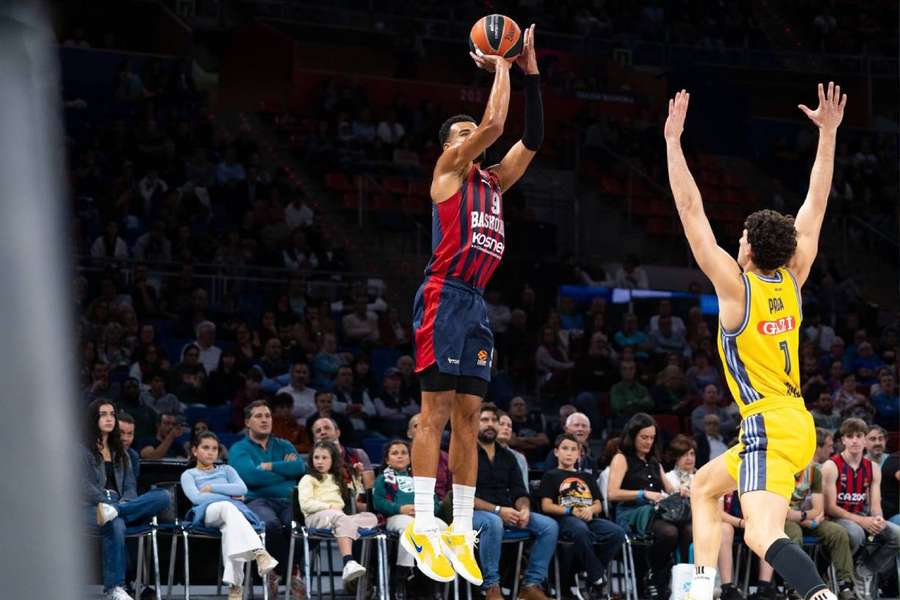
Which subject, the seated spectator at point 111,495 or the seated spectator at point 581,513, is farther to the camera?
the seated spectator at point 581,513

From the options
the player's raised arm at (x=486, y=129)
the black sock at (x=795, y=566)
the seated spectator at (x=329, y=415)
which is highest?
the player's raised arm at (x=486, y=129)

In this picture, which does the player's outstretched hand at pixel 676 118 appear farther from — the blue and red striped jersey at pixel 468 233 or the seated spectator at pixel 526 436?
the seated spectator at pixel 526 436

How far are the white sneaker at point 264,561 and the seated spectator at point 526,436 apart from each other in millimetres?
3753

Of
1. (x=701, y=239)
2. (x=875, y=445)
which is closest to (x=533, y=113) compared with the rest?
(x=701, y=239)

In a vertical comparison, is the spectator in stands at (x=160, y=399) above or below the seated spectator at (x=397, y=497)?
above

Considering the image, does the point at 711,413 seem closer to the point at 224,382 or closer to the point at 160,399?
→ the point at 224,382

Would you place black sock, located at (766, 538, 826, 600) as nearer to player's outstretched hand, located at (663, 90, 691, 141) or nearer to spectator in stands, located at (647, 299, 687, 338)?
player's outstretched hand, located at (663, 90, 691, 141)

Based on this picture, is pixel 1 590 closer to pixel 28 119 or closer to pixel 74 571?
pixel 74 571

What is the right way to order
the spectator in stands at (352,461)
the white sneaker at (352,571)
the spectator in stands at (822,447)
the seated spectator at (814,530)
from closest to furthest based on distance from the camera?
the white sneaker at (352,571), the spectator in stands at (352,461), the seated spectator at (814,530), the spectator in stands at (822,447)

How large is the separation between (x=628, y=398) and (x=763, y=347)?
29.6 ft

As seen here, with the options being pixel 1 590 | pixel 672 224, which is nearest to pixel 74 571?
pixel 1 590

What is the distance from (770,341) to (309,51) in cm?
1927

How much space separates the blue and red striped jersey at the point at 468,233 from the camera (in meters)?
6.65

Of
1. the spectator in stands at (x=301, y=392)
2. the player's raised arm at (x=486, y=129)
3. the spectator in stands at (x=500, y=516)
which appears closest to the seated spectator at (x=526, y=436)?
the spectator in stands at (x=500, y=516)
